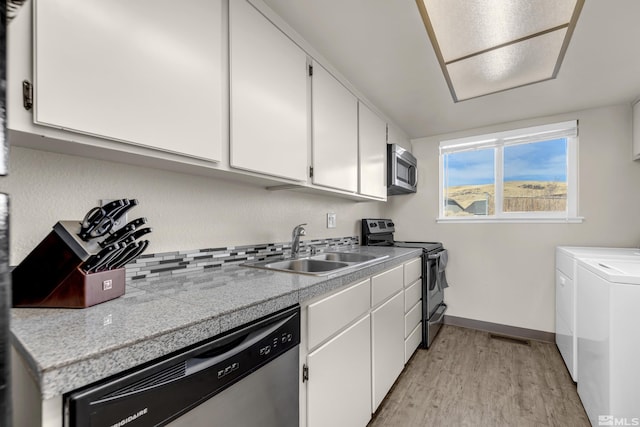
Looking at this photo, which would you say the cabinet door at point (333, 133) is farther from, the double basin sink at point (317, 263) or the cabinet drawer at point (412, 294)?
the cabinet drawer at point (412, 294)

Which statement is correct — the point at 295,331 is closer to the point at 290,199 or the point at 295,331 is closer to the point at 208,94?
the point at 208,94

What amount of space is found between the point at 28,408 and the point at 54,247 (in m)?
0.39

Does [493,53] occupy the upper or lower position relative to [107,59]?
upper

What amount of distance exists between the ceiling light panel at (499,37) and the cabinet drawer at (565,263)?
1.36m

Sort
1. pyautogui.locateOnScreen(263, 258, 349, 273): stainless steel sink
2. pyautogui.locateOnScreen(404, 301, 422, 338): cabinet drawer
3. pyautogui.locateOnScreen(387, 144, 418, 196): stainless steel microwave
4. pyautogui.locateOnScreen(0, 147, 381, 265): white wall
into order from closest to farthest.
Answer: pyautogui.locateOnScreen(0, 147, 381, 265): white wall, pyautogui.locateOnScreen(263, 258, 349, 273): stainless steel sink, pyautogui.locateOnScreen(404, 301, 422, 338): cabinet drawer, pyautogui.locateOnScreen(387, 144, 418, 196): stainless steel microwave

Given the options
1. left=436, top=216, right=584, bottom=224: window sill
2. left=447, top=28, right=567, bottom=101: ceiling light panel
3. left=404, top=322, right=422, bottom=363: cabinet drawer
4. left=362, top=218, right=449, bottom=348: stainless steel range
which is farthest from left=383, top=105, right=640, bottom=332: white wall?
left=447, top=28, right=567, bottom=101: ceiling light panel

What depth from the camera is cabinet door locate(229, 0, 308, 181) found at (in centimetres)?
116

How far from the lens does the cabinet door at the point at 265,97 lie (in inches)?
45.5

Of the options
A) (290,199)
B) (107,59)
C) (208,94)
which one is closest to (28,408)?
(107,59)

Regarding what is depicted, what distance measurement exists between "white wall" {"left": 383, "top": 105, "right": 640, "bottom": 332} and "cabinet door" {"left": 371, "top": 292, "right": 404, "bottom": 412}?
1.47m

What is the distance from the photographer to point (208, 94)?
3.43 ft

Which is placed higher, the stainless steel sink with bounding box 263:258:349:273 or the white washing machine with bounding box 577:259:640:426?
the stainless steel sink with bounding box 263:258:349:273

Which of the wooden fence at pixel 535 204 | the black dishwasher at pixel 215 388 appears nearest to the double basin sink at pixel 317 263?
the black dishwasher at pixel 215 388

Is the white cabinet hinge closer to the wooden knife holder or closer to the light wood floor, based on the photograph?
the wooden knife holder
